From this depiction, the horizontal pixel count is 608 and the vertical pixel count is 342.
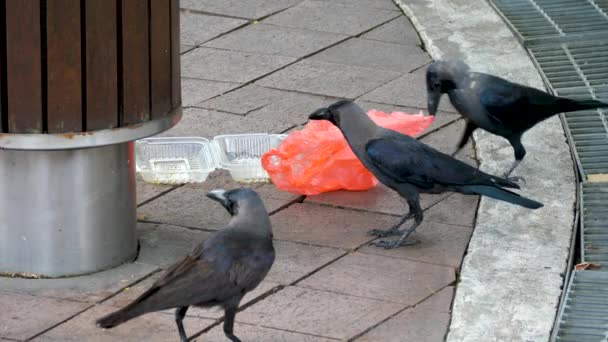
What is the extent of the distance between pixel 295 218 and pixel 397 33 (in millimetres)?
3079

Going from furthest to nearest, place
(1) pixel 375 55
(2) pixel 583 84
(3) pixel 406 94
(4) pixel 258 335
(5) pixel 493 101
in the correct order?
(1) pixel 375 55 < (2) pixel 583 84 < (3) pixel 406 94 < (5) pixel 493 101 < (4) pixel 258 335

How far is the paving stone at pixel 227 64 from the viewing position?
7.81m

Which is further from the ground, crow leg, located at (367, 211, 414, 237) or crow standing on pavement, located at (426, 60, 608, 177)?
crow standing on pavement, located at (426, 60, 608, 177)

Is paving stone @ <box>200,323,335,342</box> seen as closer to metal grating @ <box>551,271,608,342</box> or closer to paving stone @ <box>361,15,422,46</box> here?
metal grating @ <box>551,271,608,342</box>

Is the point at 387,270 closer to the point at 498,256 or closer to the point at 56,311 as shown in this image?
the point at 498,256

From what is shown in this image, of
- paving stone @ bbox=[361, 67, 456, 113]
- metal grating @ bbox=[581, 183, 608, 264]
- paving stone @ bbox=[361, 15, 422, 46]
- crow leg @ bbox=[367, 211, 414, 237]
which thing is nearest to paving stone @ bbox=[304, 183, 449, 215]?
crow leg @ bbox=[367, 211, 414, 237]

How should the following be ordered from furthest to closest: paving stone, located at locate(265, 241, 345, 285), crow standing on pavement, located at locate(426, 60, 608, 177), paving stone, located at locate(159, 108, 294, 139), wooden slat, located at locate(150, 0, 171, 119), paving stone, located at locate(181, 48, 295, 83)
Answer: paving stone, located at locate(181, 48, 295, 83) → paving stone, located at locate(159, 108, 294, 139) → crow standing on pavement, located at locate(426, 60, 608, 177) → paving stone, located at locate(265, 241, 345, 285) → wooden slat, located at locate(150, 0, 171, 119)

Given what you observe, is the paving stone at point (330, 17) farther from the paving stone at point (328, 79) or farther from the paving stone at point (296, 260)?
the paving stone at point (296, 260)

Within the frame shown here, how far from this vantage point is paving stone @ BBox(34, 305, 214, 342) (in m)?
4.66

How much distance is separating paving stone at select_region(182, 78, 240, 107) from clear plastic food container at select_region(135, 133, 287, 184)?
0.79 meters

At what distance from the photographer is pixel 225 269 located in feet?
14.3

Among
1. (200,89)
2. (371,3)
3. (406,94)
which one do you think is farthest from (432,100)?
(371,3)

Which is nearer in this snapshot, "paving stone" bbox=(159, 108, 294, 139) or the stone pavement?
the stone pavement

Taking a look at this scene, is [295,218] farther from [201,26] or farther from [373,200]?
[201,26]
